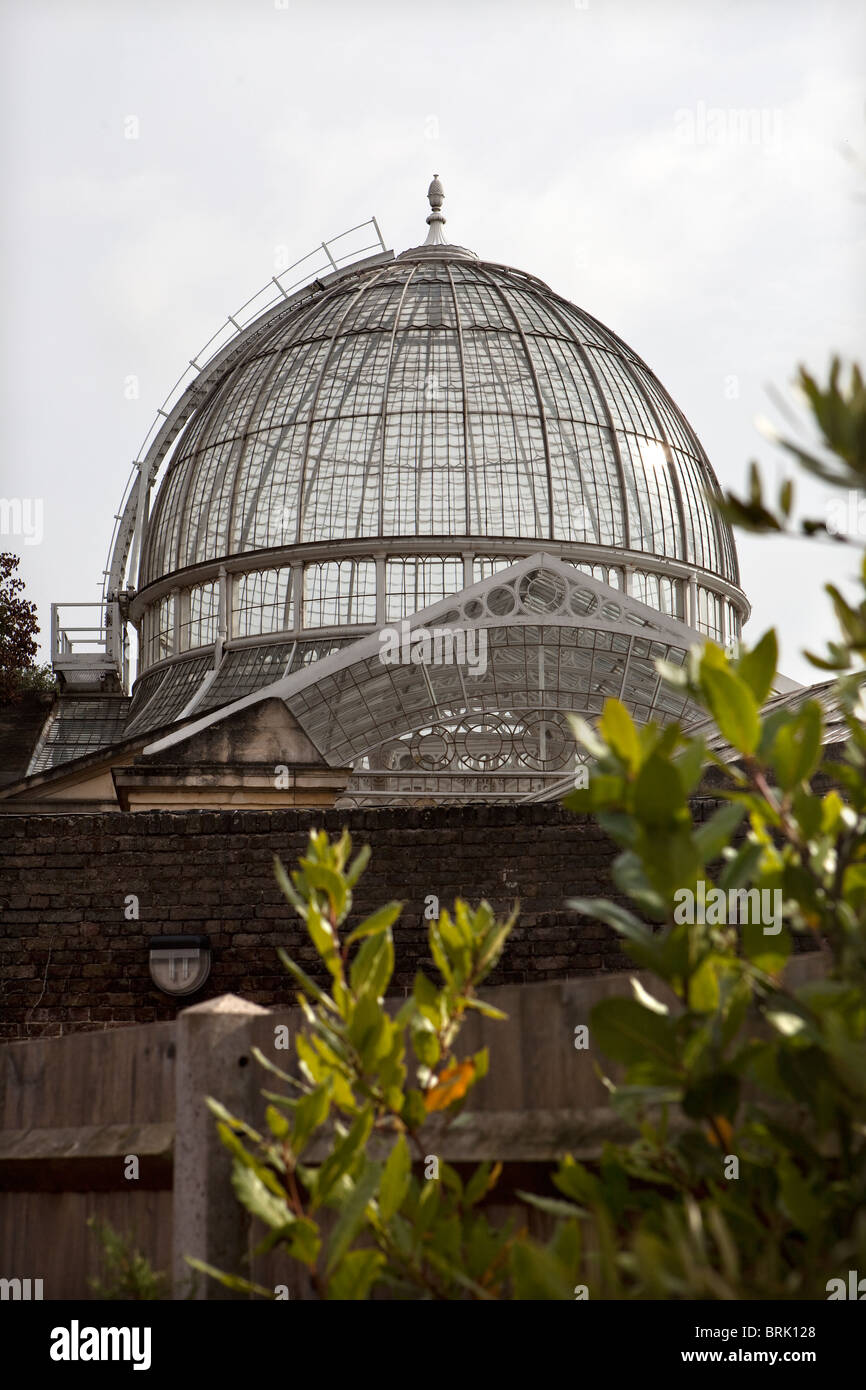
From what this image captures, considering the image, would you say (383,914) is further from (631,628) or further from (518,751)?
(518,751)

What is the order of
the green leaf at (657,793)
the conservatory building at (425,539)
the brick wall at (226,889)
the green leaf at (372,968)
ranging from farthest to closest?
1. the conservatory building at (425,539)
2. the brick wall at (226,889)
3. the green leaf at (372,968)
4. the green leaf at (657,793)

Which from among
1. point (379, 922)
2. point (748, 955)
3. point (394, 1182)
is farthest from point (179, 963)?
point (748, 955)

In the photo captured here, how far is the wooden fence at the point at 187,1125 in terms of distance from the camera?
176 inches

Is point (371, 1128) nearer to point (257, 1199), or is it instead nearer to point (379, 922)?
point (257, 1199)

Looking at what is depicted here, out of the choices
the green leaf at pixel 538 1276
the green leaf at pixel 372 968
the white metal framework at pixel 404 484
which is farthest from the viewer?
the white metal framework at pixel 404 484

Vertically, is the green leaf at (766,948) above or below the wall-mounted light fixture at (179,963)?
below

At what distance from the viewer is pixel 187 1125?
15.4 ft

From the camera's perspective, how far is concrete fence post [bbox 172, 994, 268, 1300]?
4.61 metres

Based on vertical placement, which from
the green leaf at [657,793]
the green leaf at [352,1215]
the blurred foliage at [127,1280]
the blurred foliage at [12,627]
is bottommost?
the blurred foliage at [127,1280]

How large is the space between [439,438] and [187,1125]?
20.4m

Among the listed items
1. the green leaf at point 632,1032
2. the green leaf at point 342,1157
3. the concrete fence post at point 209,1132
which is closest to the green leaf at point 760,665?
the green leaf at point 632,1032

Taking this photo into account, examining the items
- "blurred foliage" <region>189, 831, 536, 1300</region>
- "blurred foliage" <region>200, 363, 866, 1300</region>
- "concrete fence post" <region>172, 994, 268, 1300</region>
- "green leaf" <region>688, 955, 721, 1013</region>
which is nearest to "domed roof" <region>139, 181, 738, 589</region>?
"concrete fence post" <region>172, 994, 268, 1300</region>

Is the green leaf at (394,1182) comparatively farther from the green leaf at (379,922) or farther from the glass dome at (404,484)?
the glass dome at (404,484)
